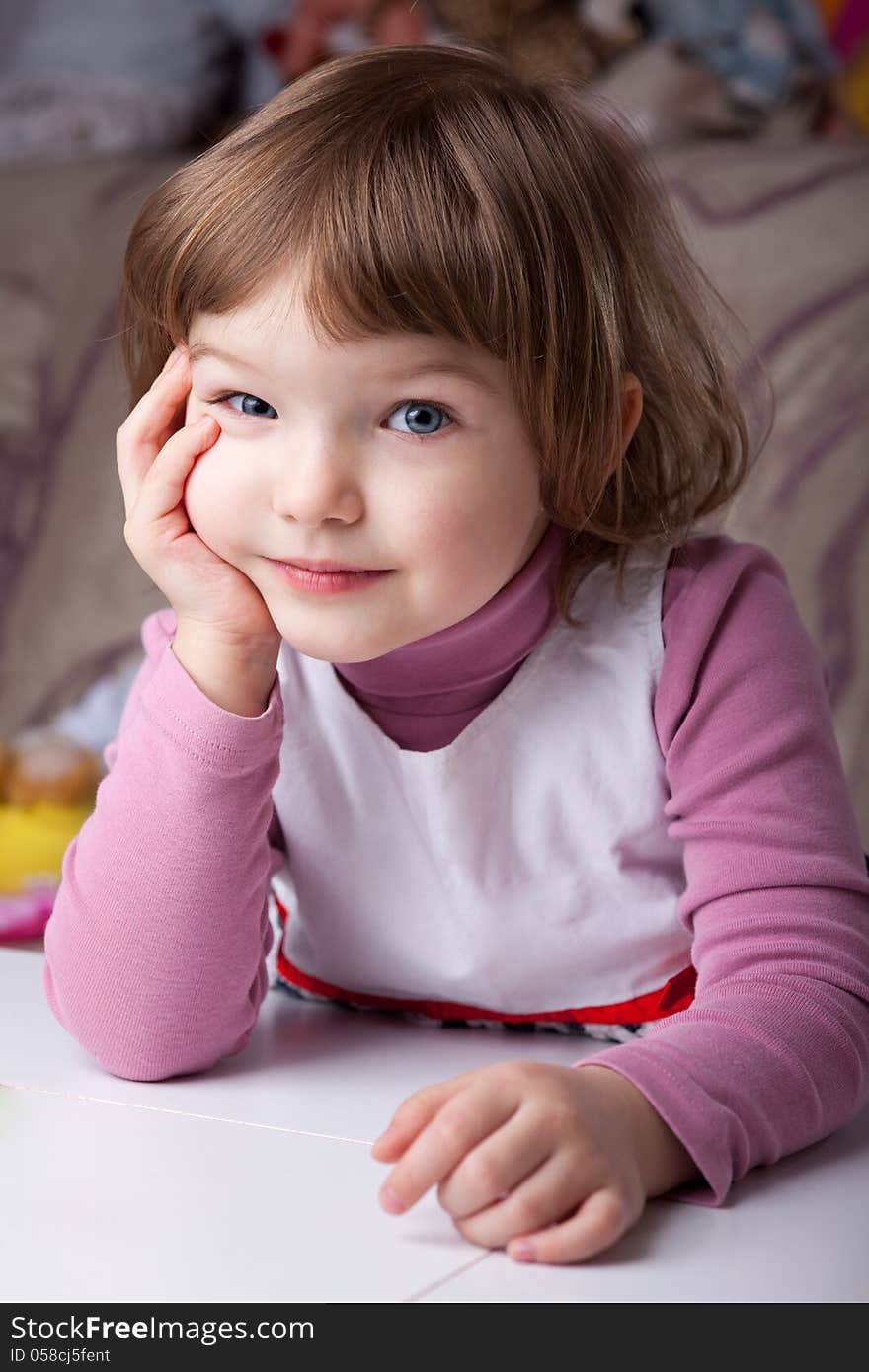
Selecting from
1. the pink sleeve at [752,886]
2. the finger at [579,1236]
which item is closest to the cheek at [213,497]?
the pink sleeve at [752,886]

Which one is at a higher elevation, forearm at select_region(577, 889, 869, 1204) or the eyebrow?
the eyebrow

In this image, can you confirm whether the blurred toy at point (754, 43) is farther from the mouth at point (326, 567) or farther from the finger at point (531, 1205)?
the finger at point (531, 1205)

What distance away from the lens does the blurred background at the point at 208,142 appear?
1484mm

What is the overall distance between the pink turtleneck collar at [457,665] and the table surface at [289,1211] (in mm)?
178

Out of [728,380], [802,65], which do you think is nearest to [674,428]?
[728,380]

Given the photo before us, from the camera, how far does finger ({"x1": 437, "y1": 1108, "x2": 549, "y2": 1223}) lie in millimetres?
569

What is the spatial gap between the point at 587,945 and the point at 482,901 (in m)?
0.06

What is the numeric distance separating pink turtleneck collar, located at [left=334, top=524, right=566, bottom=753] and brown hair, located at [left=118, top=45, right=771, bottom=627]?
2cm

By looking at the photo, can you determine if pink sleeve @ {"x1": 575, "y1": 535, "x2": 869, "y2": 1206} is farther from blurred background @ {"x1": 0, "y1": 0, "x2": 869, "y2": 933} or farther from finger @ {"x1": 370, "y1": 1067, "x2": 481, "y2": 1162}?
blurred background @ {"x1": 0, "y1": 0, "x2": 869, "y2": 933}

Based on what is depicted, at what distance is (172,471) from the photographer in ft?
2.54

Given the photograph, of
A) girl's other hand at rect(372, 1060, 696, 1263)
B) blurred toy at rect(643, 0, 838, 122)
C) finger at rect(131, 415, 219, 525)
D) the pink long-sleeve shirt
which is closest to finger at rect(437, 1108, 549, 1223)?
girl's other hand at rect(372, 1060, 696, 1263)

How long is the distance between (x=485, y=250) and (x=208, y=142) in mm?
1081

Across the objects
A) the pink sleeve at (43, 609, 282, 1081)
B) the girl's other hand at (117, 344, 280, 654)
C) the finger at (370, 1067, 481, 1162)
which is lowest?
the pink sleeve at (43, 609, 282, 1081)

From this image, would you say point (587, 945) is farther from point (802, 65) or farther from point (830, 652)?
point (802, 65)
